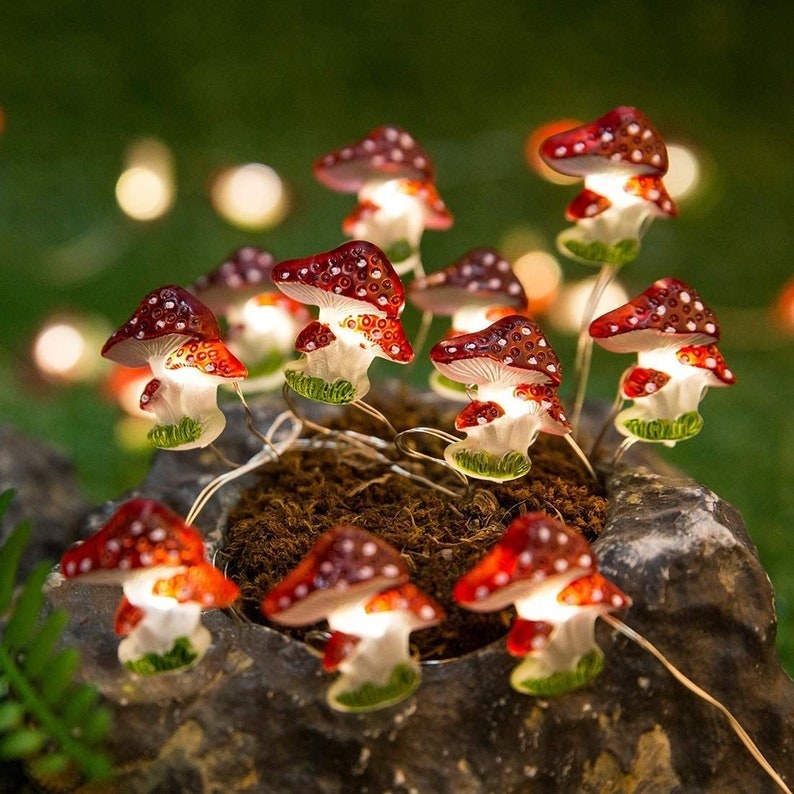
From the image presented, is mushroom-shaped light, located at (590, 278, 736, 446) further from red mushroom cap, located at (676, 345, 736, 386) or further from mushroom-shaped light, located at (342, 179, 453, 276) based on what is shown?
mushroom-shaped light, located at (342, 179, 453, 276)

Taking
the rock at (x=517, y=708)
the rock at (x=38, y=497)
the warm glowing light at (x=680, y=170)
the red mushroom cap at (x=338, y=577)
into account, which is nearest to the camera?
the red mushroom cap at (x=338, y=577)

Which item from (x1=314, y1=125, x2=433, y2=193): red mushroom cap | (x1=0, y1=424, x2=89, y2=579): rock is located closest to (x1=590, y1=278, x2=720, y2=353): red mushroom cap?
(x1=314, y1=125, x2=433, y2=193): red mushroom cap

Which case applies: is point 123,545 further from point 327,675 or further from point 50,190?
point 50,190

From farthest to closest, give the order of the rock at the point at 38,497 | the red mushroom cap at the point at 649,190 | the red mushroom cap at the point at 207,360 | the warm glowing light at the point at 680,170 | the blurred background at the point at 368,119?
the blurred background at the point at 368,119
the warm glowing light at the point at 680,170
the rock at the point at 38,497
the red mushroom cap at the point at 649,190
the red mushroom cap at the point at 207,360

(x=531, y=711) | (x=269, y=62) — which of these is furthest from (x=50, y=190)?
(x=531, y=711)

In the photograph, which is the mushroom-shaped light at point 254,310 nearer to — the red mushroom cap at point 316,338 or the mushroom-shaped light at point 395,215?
the mushroom-shaped light at point 395,215

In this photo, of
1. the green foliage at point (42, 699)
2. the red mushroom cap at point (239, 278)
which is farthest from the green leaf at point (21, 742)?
the red mushroom cap at point (239, 278)

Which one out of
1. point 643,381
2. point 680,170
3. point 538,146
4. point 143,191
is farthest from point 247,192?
A: point 643,381
